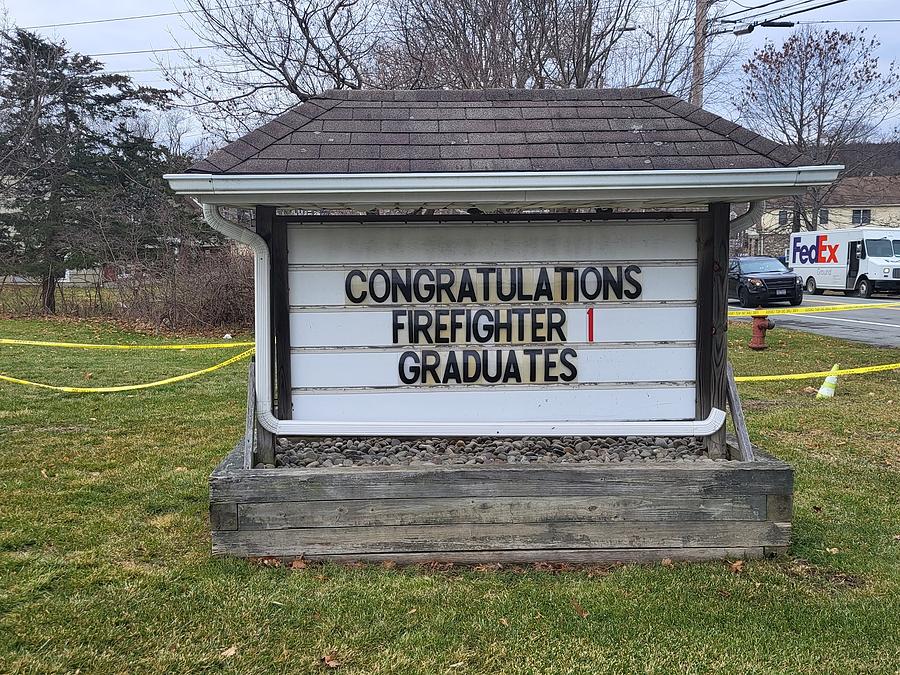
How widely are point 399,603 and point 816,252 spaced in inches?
1265

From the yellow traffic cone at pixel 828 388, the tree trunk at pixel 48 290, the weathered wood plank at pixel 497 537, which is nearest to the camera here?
the weathered wood plank at pixel 497 537

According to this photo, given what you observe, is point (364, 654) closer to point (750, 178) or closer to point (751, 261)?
point (750, 178)

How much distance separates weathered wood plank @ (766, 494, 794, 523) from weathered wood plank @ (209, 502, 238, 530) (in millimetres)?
2954

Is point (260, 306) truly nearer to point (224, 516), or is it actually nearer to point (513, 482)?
point (224, 516)

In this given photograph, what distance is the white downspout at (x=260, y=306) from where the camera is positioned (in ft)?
13.8

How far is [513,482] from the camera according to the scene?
4.02 meters

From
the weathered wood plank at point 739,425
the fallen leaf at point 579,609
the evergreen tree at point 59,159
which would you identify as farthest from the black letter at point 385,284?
the evergreen tree at point 59,159

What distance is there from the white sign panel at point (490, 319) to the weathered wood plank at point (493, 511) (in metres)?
0.65

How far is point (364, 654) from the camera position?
314cm

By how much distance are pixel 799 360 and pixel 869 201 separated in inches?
2053

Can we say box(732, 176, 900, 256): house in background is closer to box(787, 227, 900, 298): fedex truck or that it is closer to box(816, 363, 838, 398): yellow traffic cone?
box(787, 227, 900, 298): fedex truck

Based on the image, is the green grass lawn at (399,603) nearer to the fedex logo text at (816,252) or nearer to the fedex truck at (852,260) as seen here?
the fedex truck at (852,260)

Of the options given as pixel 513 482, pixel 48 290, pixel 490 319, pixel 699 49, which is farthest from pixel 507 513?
pixel 48 290

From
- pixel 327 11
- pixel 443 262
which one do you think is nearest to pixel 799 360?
pixel 443 262
